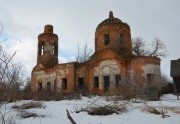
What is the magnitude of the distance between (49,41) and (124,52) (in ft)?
37.0

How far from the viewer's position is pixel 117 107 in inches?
375

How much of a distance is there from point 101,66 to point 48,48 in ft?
33.9

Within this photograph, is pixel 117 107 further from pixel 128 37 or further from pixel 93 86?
pixel 128 37

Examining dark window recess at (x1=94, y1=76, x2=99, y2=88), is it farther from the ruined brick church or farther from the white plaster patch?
the white plaster patch

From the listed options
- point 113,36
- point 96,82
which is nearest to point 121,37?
Result: point 113,36

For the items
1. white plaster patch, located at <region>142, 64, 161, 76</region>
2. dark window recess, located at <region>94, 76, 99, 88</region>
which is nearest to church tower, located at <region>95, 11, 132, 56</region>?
dark window recess, located at <region>94, 76, 99, 88</region>

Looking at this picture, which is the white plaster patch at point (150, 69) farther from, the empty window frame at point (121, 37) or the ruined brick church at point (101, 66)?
the empty window frame at point (121, 37)

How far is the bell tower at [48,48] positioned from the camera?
1198 inches

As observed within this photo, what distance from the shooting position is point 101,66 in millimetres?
23562

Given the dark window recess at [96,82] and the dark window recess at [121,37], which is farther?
the dark window recess at [121,37]

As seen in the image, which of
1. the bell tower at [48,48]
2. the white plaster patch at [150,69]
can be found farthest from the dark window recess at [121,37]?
the bell tower at [48,48]

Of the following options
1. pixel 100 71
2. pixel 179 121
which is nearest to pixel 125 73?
pixel 100 71

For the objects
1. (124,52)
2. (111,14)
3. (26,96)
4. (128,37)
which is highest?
(111,14)

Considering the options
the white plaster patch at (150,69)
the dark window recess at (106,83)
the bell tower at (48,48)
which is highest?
the bell tower at (48,48)
